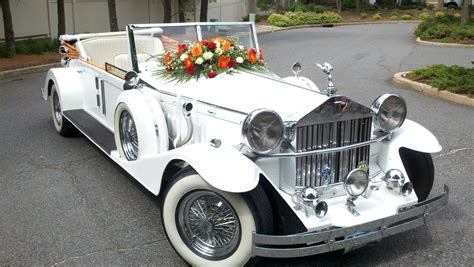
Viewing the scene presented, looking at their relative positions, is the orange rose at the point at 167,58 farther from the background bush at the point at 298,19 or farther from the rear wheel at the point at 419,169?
the background bush at the point at 298,19

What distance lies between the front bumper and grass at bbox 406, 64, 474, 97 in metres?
5.82

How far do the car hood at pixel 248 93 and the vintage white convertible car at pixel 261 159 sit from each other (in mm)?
10

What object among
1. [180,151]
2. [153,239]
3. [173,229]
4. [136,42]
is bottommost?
[153,239]

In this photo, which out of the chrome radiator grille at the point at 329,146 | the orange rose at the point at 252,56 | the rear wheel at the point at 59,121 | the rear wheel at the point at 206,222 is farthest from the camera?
the rear wheel at the point at 59,121

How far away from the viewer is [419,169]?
163 inches

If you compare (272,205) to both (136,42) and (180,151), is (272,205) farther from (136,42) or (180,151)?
(136,42)

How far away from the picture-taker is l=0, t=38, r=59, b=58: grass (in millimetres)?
12578

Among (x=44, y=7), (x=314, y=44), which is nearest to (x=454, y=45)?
(x=314, y=44)

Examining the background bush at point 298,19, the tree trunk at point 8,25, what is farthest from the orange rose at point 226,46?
the background bush at point 298,19

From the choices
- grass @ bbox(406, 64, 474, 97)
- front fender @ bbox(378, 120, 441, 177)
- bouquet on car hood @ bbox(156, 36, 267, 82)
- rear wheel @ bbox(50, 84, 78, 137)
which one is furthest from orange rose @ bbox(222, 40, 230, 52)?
grass @ bbox(406, 64, 474, 97)

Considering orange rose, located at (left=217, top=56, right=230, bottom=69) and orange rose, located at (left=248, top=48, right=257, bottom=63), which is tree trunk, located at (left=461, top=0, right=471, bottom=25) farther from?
orange rose, located at (left=217, top=56, right=230, bottom=69)

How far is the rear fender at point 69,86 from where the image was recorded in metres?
6.25

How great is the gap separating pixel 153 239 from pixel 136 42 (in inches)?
92.4

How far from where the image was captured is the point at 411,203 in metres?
3.61
